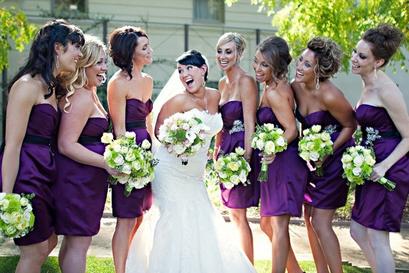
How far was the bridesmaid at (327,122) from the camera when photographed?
5883 mm

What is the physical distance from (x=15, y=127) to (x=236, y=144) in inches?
94.8

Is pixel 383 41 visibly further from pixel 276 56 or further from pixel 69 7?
pixel 69 7

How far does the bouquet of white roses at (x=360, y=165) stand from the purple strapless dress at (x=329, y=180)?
0.43 m

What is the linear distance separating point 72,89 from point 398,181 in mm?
3071

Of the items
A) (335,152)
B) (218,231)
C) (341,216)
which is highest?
(335,152)

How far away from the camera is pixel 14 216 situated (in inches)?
172

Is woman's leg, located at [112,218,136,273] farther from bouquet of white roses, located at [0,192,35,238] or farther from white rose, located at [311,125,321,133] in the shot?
white rose, located at [311,125,321,133]

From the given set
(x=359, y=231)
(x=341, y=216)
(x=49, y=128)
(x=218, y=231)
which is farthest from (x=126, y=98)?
(x=341, y=216)

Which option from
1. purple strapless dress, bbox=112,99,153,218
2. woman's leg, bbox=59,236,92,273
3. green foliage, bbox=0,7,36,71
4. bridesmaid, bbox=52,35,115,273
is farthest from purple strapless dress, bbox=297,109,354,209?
green foliage, bbox=0,7,36,71

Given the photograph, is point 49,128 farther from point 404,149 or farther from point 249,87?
point 404,149

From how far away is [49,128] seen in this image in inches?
190

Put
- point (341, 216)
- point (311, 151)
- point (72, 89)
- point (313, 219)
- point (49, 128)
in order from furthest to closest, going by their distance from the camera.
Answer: point (341, 216), point (313, 219), point (311, 151), point (72, 89), point (49, 128)

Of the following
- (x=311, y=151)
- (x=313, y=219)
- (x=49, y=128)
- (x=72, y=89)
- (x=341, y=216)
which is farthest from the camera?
(x=341, y=216)

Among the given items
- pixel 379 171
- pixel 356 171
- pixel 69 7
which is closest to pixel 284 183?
pixel 356 171
